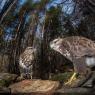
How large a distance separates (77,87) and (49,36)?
1915 mm

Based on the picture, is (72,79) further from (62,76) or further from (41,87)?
(41,87)

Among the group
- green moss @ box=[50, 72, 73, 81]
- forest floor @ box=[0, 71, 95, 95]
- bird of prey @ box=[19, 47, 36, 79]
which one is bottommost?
forest floor @ box=[0, 71, 95, 95]

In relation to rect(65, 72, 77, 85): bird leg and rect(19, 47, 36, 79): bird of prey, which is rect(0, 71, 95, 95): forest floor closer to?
rect(65, 72, 77, 85): bird leg

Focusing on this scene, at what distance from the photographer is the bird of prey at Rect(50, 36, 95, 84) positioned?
6438 mm

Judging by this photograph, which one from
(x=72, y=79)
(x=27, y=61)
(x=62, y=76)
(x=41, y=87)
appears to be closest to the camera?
(x=41, y=87)

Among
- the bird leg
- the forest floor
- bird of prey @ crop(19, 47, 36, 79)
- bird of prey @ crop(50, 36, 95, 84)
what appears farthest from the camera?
bird of prey @ crop(19, 47, 36, 79)

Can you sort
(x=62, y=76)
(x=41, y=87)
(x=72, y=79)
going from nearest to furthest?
(x=41, y=87), (x=72, y=79), (x=62, y=76)

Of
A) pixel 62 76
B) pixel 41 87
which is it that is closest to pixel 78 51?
pixel 62 76

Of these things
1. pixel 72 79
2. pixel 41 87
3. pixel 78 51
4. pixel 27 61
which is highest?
pixel 78 51

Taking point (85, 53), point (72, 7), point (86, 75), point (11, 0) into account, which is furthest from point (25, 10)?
point (86, 75)

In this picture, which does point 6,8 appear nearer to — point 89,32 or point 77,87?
point 89,32

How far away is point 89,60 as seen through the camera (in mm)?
6438

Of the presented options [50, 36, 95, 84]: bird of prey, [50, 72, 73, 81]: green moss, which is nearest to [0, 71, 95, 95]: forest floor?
[50, 72, 73, 81]: green moss

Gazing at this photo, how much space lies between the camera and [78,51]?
659cm
